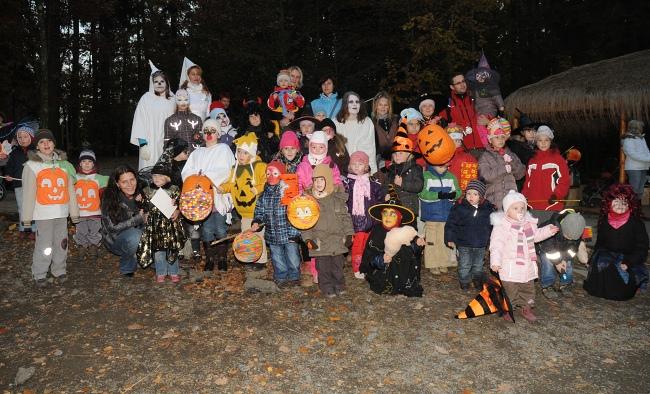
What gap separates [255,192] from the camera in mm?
6410

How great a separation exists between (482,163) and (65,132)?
33990 millimetres

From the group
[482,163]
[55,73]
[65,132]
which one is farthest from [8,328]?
[65,132]

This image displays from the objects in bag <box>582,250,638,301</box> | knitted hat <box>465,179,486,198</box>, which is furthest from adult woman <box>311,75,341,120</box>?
bag <box>582,250,638,301</box>

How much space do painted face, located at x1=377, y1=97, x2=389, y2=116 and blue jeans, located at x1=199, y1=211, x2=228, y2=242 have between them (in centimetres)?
306

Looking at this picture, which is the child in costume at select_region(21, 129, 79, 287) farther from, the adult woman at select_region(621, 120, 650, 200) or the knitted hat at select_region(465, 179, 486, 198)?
the adult woman at select_region(621, 120, 650, 200)

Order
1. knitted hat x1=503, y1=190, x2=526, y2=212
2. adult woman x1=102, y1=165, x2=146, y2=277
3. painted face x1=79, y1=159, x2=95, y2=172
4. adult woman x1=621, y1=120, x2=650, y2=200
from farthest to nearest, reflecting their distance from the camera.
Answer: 1. adult woman x1=621, y1=120, x2=650, y2=200
2. painted face x1=79, y1=159, x2=95, y2=172
3. adult woman x1=102, y1=165, x2=146, y2=277
4. knitted hat x1=503, y1=190, x2=526, y2=212

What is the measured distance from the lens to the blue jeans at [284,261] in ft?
20.4

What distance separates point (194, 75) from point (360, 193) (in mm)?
3863

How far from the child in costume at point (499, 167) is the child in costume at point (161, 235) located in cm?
415

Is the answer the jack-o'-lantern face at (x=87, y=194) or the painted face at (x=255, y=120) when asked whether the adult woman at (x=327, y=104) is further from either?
the jack-o'-lantern face at (x=87, y=194)

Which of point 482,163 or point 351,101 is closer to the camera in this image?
point 482,163

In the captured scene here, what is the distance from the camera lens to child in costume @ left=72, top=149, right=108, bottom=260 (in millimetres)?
7117

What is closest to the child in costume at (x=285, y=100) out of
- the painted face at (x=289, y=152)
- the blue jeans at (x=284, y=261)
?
the painted face at (x=289, y=152)

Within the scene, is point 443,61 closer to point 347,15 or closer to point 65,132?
point 347,15
